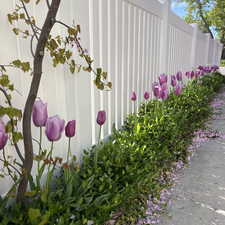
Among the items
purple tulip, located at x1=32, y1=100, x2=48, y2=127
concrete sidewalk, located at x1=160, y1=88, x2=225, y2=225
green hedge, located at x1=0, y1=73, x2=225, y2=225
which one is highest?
purple tulip, located at x1=32, y1=100, x2=48, y2=127

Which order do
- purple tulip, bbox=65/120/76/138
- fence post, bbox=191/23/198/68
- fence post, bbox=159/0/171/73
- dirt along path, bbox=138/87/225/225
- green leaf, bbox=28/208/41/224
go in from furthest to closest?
fence post, bbox=191/23/198/68 → fence post, bbox=159/0/171/73 → dirt along path, bbox=138/87/225/225 → purple tulip, bbox=65/120/76/138 → green leaf, bbox=28/208/41/224

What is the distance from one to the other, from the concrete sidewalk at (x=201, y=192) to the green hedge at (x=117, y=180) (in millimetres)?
175

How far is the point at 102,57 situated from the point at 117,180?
3.13 ft

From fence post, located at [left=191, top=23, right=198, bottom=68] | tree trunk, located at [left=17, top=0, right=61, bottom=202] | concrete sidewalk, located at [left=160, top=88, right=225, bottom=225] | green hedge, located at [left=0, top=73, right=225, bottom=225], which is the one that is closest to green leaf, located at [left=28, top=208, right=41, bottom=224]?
green hedge, located at [left=0, top=73, right=225, bottom=225]

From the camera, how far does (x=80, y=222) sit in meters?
1.05

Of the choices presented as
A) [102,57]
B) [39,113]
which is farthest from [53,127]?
[102,57]

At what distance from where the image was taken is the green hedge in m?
1.03

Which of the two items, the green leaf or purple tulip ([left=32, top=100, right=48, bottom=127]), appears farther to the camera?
purple tulip ([left=32, top=100, right=48, bottom=127])

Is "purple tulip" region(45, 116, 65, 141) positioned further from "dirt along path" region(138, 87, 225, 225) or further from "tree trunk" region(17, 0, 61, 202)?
"dirt along path" region(138, 87, 225, 225)

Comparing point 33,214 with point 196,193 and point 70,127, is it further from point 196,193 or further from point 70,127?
point 196,193

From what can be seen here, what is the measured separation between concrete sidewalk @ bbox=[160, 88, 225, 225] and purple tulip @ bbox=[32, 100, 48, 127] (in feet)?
3.69

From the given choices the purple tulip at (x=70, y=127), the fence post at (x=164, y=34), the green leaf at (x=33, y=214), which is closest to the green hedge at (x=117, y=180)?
the green leaf at (x=33, y=214)

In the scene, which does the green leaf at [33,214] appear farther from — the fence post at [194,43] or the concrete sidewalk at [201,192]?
the fence post at [194,43]

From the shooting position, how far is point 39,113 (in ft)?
3.19
